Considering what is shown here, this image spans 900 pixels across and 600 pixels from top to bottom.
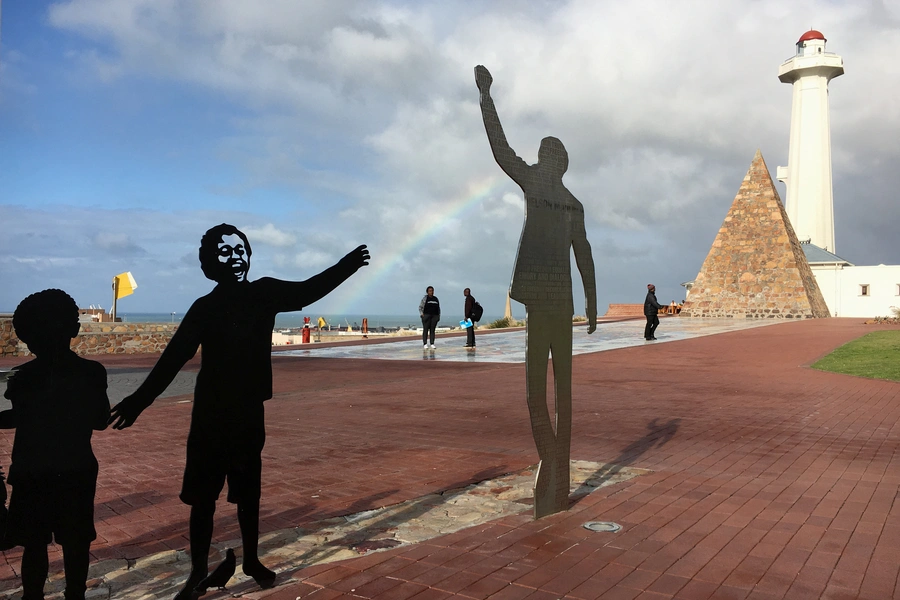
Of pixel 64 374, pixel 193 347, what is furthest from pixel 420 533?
pixel 64 374

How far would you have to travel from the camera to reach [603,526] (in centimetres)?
451

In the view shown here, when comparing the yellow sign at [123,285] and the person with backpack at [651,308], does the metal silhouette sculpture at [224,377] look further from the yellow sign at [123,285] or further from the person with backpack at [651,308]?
the yellow sign at [123,285]

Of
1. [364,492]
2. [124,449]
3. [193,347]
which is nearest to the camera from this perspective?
[193,347]

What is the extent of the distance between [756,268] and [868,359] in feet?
92.7

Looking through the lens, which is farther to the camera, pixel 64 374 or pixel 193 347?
pixel 193 347

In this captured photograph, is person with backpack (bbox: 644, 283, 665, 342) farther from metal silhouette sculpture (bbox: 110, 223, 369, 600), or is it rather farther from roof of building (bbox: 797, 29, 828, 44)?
roof of building (bbox: 797, 29, 828, 44)

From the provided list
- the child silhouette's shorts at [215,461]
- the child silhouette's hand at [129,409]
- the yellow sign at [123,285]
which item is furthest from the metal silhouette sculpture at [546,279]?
the yellow sign at [123,285]

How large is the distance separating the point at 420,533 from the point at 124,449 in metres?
3.93

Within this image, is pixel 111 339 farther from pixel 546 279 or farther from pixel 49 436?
pixel 49 436

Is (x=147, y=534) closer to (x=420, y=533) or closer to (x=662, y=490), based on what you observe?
(x=420, y=533)

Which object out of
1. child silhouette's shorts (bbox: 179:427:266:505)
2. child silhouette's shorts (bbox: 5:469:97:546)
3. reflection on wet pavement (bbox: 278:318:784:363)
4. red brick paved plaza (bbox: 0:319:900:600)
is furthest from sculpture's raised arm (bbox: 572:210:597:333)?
reflection on wet pavement (bbox: 278:318:784:363)

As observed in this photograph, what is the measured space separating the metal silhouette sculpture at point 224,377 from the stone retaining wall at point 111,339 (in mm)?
17021

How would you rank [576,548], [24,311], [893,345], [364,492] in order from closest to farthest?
[24,311] → [576,548] → [364,492] → [893,345]

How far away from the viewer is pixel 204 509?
3.26m
